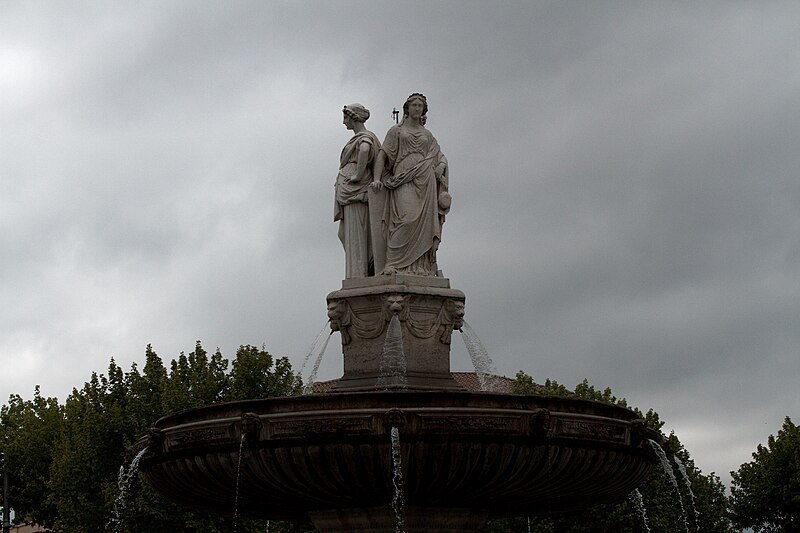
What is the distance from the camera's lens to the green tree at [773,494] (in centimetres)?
4138

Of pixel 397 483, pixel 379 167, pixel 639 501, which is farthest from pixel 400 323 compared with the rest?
pixel 639 501

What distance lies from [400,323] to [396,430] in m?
4.23

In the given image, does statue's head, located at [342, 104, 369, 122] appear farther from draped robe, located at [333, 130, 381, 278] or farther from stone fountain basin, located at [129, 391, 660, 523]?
stone fountain basin, located at [129, 391, 660, 523]

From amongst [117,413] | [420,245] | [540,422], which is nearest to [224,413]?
[540,422]

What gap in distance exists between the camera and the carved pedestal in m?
17.9

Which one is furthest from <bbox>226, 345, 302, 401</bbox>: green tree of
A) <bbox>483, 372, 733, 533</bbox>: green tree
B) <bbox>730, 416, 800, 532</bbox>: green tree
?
<bbox>730, 416, 800, 532</bbox>: green tree

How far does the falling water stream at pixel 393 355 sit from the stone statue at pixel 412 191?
3.22ft

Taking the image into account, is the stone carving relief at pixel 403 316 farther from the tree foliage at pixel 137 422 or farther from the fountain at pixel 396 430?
the tree foliage at pixel 137 422

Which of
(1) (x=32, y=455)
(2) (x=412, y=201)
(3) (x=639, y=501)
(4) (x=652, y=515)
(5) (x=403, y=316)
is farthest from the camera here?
(1) (x=32, y=455)

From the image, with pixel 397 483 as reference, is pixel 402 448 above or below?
above

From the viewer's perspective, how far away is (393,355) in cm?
1781

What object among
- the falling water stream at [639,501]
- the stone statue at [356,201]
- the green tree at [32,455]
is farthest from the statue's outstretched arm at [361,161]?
the green tree at [32,455]

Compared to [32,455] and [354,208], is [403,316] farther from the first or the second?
[32,455]

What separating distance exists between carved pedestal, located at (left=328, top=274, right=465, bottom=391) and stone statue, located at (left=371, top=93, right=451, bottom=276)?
0.46 m
